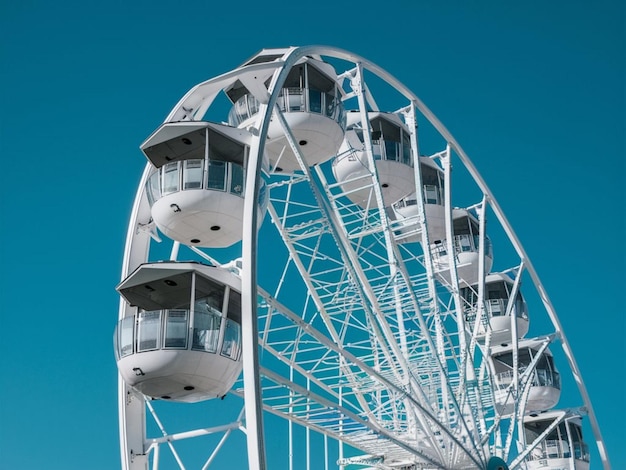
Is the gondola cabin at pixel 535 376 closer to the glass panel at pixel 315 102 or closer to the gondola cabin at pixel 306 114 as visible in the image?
the gondola cabin at pixel 306 114

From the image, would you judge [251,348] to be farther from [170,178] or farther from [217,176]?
[170,178]

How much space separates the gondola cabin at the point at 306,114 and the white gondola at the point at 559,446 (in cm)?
1826

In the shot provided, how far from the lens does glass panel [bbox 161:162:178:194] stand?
1691cm

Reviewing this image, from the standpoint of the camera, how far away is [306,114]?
1995cm

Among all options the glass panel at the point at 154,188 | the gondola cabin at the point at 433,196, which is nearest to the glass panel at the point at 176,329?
the glass panel at the point at 154,188

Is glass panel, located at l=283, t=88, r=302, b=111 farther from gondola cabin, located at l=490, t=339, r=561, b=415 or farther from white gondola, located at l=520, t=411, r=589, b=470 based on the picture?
white gondola, located at l=520, t=411, r=589, b=470

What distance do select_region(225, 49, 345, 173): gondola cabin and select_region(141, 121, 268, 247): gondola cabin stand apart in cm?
256

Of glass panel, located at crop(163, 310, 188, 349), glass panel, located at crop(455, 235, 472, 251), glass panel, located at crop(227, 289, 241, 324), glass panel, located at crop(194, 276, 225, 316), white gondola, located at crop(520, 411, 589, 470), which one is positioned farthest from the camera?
white gondola, located at crop(520, 411, 589, 470)

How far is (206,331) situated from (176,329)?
495mm

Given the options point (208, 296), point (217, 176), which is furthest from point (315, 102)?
point (208, 296)

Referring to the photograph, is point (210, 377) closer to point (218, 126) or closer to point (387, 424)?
point (218, 126)

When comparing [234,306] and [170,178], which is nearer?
[234,306]

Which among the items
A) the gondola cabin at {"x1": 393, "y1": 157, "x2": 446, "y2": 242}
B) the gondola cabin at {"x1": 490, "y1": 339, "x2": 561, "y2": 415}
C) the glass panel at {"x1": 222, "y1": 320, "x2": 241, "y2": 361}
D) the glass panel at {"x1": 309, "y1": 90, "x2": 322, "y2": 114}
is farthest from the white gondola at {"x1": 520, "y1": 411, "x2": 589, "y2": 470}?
the glass panel at {"x1": 222, "y1": 320, "x2": 241, "y2": 361}

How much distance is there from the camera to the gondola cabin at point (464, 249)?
94.5ft
